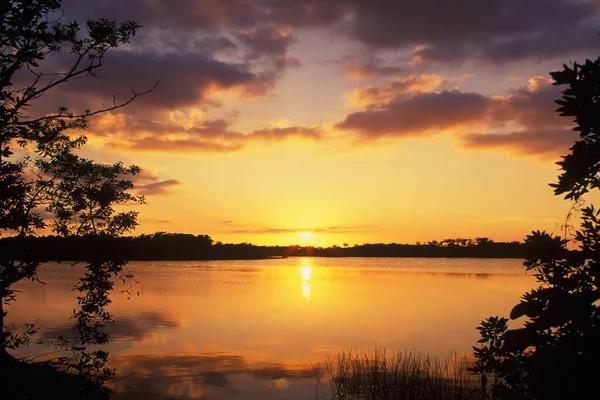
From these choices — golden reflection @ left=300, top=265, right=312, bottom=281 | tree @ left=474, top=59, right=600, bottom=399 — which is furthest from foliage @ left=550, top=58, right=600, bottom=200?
golden reflection @ left=300, top=265, right=312, bottom=281

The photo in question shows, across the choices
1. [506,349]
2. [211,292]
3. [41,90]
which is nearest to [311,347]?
[41,90]

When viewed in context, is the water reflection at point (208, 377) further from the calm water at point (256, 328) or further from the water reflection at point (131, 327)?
the water reflection at point (131, 327)

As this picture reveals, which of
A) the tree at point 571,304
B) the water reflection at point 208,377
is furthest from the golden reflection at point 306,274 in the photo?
the tree at point 571,304

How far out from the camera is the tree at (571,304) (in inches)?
200

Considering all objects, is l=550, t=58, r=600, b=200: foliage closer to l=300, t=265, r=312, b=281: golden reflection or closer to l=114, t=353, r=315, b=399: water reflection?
l=114, t=353, r=315, b=399: water reflection

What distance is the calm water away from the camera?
23.9 metres

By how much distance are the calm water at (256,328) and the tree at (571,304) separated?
16.2m

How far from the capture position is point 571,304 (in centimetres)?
534

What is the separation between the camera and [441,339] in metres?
35.3

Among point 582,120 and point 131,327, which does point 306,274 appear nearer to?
point 131,327

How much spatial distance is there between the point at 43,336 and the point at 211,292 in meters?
34.5

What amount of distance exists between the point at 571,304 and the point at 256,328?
36.7m

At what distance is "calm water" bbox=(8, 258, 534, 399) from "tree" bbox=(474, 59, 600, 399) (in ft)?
53.2

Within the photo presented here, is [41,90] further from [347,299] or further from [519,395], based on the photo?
[347,299]
